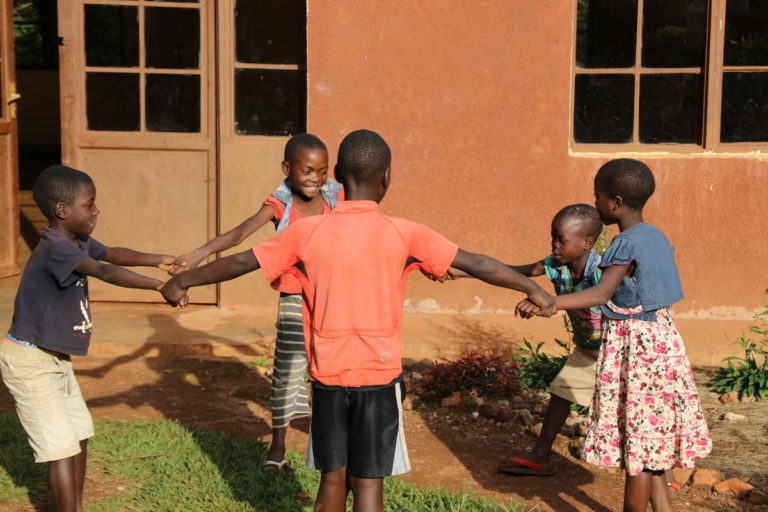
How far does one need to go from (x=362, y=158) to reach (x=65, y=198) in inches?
52.9

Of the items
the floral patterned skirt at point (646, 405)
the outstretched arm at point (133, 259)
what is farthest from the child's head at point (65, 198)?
the floral patterned skirt at point (646, 405)

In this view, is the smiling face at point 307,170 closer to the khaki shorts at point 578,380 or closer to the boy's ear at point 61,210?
the boy's ear at point 61,210

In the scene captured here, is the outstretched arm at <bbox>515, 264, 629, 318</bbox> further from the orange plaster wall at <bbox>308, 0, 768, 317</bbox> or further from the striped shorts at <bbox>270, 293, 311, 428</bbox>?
the orange plaster wall at <bbox>308, 0, 768, 317</bbox>

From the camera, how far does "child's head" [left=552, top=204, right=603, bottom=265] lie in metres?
4.09

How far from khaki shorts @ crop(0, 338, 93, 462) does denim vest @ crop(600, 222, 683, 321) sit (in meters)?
2.13

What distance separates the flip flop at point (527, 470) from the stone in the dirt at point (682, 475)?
0.55m

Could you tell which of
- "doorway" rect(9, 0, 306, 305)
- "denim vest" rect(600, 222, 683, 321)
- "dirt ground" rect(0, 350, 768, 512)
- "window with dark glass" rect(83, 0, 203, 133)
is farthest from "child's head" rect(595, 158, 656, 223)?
"window with dark glass" rect(83, 0, 203, 133)

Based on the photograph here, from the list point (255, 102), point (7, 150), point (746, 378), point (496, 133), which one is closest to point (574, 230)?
point (746, 378)

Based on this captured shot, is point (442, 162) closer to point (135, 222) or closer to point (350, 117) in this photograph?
point (350, 117)

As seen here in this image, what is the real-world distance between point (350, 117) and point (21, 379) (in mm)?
3730

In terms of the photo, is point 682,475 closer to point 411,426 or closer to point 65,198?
point 411,426

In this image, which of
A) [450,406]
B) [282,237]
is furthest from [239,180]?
[282,237]

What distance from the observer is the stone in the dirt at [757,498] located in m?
4.37

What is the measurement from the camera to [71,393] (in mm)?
4062
